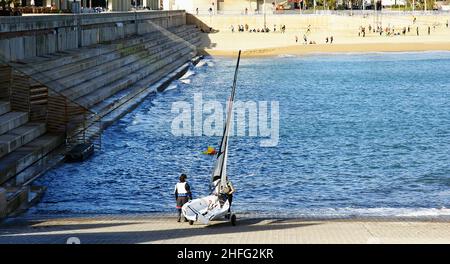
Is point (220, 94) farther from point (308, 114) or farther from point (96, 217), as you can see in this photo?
point (96, 217)

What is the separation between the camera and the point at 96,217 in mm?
23297

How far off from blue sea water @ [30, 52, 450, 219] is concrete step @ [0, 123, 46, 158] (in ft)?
4.68

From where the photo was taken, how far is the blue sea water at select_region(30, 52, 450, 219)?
26844 mm

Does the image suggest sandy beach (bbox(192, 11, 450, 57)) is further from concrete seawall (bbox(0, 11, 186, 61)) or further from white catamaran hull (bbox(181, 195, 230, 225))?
white catamaran hull (bbox(181, 195, 230, 225))

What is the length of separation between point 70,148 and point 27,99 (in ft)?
8.09

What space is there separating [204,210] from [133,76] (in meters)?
41.4

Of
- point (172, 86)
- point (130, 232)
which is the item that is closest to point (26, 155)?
point (130, 232)

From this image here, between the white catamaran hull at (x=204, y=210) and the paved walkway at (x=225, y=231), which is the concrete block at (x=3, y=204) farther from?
the white catamaran hull at (x=204, y=210)

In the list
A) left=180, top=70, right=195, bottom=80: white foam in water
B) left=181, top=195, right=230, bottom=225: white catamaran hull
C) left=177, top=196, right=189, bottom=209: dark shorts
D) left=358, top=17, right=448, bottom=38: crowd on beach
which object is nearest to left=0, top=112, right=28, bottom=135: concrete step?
left=177, top=196, right=189, bottom=209: dark shorts

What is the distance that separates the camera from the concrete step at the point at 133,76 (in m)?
44.9

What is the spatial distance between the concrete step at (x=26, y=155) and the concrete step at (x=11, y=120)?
2.69 feet

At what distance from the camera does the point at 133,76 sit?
201ft

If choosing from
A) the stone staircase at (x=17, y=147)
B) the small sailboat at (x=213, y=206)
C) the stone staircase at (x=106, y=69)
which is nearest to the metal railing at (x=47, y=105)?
the stone staircase at (x=17, y=147)
